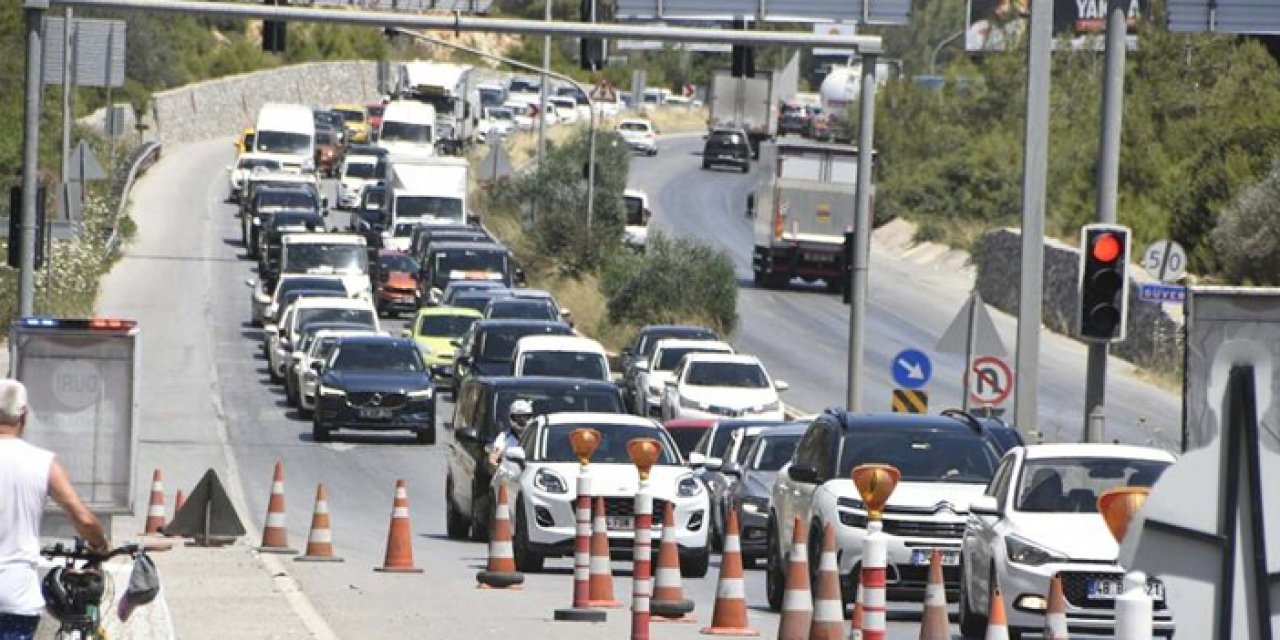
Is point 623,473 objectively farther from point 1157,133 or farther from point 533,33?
point 1157,133

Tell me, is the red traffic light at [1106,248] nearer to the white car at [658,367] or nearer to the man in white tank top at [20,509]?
the man in white tank top at [20,509]

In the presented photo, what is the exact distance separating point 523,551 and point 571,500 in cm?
60

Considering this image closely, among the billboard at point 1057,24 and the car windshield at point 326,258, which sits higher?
the billboard at point 1057,24

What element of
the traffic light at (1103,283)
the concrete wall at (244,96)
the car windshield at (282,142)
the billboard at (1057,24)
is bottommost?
the traffic light at (1103,283)

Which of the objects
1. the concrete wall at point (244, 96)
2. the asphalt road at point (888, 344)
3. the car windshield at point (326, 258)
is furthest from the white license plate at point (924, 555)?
the concrete wall at point (244, 96)

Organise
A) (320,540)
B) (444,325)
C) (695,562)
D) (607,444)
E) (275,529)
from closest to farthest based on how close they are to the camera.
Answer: (320,540)
(695,562)
(275,529)
(607,444)
(444,325)

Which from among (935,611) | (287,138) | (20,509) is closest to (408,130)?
(287,138)

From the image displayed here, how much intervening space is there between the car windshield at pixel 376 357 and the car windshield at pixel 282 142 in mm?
47028

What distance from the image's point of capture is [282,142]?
88.8m

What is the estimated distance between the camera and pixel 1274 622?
710cm

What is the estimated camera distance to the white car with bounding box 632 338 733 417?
43.8m

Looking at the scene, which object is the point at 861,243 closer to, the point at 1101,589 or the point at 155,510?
the point at 155,510

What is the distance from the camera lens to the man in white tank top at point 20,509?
999 cm

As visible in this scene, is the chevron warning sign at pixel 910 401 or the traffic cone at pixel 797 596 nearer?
the traffic cone at pixel 797 596
